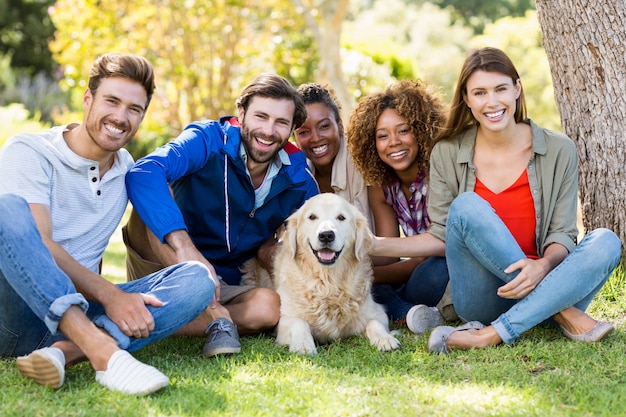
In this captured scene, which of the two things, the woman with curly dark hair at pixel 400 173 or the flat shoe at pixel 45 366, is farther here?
the woman with curly dark hair at pixel 400 173

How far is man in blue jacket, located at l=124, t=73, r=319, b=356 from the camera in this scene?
3.87 metres

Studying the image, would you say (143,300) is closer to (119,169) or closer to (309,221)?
(119,169)

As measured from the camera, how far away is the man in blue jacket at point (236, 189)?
12.7 feet

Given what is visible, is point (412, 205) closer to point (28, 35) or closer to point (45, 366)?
point (45, 366)

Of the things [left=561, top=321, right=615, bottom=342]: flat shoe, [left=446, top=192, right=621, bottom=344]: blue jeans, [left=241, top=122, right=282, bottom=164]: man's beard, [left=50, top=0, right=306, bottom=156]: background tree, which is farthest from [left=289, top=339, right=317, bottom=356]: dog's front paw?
[left=50, top=0, right=306, bottom=156]: background tree

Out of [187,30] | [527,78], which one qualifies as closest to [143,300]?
[187,30]

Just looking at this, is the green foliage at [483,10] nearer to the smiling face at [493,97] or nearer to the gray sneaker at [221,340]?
the smiling face at [493,97]

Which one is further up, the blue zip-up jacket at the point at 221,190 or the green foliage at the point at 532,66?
the green foliage at the point at 532,66

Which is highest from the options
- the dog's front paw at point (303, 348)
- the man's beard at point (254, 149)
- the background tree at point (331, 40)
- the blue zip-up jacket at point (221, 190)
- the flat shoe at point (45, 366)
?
the background tree at point (331, 40)

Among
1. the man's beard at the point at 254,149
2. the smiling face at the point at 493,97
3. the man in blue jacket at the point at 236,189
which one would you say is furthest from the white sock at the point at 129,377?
the smiling face at the point at 493,97

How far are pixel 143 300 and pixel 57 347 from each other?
0.40 metres

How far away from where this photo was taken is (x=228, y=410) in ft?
8.56

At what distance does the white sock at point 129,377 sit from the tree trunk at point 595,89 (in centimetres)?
292

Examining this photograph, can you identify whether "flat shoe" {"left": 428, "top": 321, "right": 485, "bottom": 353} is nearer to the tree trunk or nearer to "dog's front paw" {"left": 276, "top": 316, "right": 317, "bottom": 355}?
"dog's front paw" {"left": 276, "top": 316, "right": 317, "bottom": 355}
